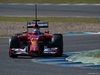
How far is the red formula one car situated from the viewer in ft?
49.5

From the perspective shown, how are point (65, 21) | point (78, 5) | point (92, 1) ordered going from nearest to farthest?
point (65, 21)
point (78, 5)
point (92, 1)

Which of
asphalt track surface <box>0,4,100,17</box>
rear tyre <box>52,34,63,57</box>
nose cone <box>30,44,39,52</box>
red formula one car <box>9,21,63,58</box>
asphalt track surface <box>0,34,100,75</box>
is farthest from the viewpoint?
asphalt track surface <box>0,4,100,17</box>

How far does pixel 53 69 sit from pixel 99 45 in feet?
17.7

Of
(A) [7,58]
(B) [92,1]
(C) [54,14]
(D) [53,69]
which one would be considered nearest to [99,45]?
(A) [7,58]

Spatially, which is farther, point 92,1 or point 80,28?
point 92,1

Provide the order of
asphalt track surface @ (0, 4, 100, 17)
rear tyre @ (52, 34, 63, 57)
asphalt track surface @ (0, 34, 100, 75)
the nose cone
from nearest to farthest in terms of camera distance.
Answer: asphalt track surface @ (0, 34, 100, 75) < the nose cone < rear tyre @ (52, 34, 63, 57) < asphalt track surface @ (0, 4, 100, 17)

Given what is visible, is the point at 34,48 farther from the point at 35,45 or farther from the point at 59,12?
the point at 59,12

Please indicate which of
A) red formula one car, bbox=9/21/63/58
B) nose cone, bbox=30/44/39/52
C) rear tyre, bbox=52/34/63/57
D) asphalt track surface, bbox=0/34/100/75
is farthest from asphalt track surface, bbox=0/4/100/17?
nose cone, bbox=30/44/39/52

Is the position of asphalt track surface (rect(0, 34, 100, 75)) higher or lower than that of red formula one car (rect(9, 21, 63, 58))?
lower

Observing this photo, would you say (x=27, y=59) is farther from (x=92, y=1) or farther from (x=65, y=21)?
(x=92, y=1)

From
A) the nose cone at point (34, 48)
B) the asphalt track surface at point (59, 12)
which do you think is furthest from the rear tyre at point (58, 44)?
the asphalt track surface at point (59, 12)

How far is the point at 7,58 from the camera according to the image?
15.3 meters

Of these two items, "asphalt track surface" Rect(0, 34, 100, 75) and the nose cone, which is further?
the nose cone

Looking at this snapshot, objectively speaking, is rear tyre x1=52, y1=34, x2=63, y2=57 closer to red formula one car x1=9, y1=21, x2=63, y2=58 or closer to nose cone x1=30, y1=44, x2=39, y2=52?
red formula one car x1=9, y1=21, x2=63, y2=58
